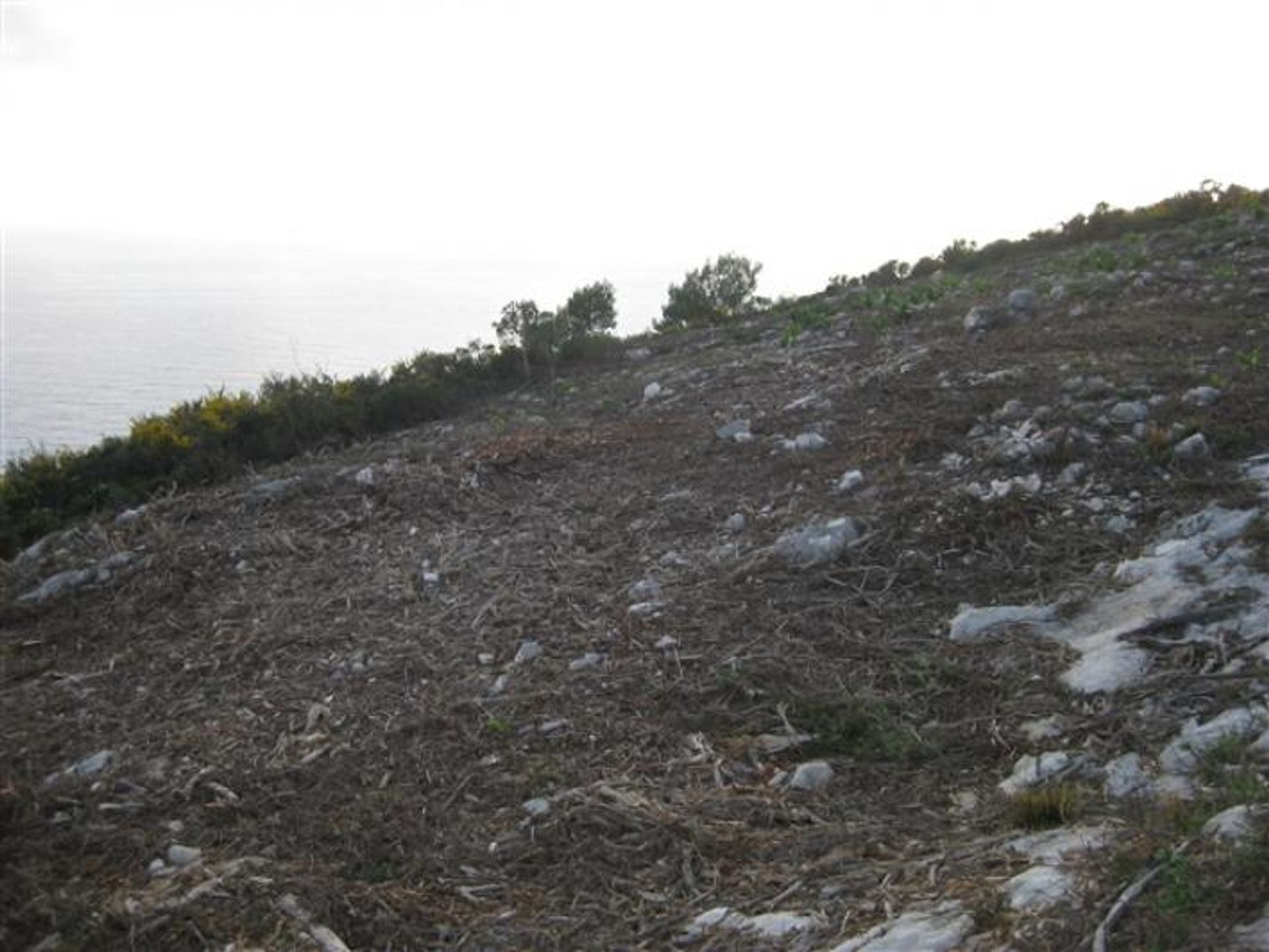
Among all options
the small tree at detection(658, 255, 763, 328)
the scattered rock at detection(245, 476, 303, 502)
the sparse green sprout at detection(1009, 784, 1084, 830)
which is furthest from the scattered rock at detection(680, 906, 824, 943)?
the small tree at detection(658, 255, 763, 328)

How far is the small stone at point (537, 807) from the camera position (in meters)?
3.85

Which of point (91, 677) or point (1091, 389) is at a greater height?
point (1091, 389)

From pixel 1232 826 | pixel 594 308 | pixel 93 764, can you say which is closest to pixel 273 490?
pixel 93 764

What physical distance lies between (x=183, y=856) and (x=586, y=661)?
1.95 m

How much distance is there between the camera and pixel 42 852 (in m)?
3.95

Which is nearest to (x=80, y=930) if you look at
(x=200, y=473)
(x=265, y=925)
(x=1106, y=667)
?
(x=265, y=925)

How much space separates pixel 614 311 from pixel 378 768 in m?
14.6

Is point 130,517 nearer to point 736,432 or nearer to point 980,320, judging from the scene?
Answer: point 736,432

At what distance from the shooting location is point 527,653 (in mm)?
5141

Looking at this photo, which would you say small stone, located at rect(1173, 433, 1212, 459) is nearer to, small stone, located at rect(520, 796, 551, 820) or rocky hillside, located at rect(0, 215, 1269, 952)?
rocky hillside, located at rect(0, 215, 1269, 952)

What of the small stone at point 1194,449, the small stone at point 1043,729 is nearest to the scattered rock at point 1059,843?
the small stone at point 1043,729

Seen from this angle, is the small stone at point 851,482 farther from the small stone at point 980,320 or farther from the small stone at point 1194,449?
the small stone at point 980,320

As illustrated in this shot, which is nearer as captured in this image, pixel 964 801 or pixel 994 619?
pixel 964 801

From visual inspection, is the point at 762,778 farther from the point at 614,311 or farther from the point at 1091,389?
the point at 614,311
